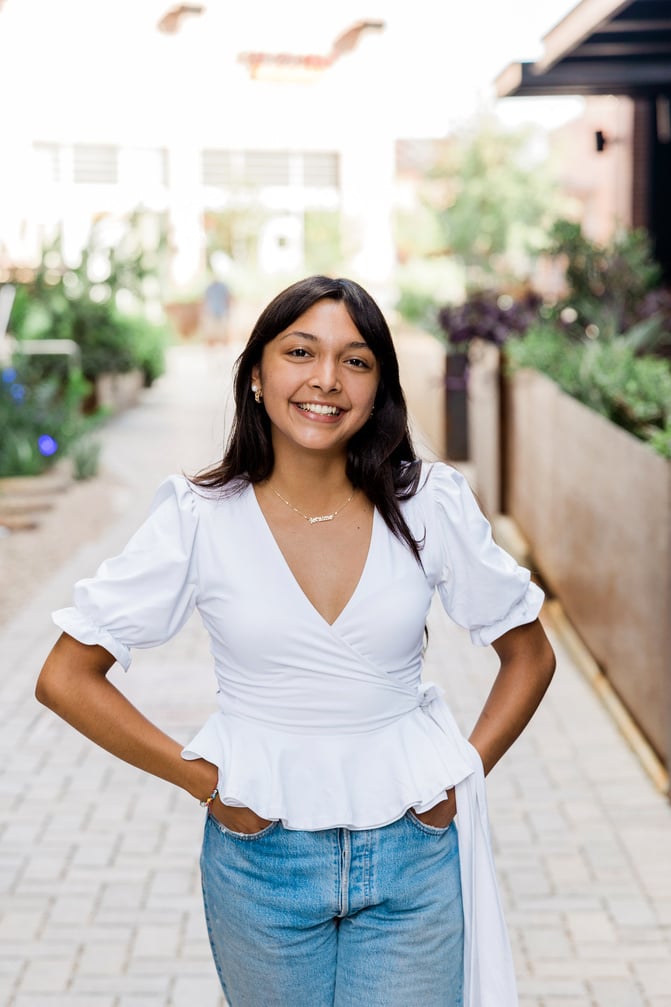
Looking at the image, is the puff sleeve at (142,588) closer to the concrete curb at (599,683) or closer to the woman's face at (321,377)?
the woman's face at (321,377)

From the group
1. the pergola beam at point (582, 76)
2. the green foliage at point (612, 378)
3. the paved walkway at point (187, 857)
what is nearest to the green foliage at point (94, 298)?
the pergola beam at point (582, 76)

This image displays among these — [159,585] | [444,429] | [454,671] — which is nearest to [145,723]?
[159,585]

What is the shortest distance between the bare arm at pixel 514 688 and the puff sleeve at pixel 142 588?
0.53m

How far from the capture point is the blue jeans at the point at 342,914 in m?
2.11

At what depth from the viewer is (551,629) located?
764 cm

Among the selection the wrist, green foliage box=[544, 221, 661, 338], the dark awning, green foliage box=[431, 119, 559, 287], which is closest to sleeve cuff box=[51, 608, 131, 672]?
the wrist

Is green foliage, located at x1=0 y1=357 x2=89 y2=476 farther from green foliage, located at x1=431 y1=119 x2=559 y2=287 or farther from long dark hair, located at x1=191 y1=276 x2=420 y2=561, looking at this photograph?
green foliage, located at x1=431 y1=119 x2=559 y2=287

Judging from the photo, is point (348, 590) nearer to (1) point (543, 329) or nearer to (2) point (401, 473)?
(2) point (401, 473)

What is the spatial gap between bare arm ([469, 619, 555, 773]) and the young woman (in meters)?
0.01

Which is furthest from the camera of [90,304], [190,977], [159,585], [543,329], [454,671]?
[90,304]

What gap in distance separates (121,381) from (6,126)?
68.8 ft

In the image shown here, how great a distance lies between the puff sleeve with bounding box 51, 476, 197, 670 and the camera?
2.15 metres

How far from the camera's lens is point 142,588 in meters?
2.17

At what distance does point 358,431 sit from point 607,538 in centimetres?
414
